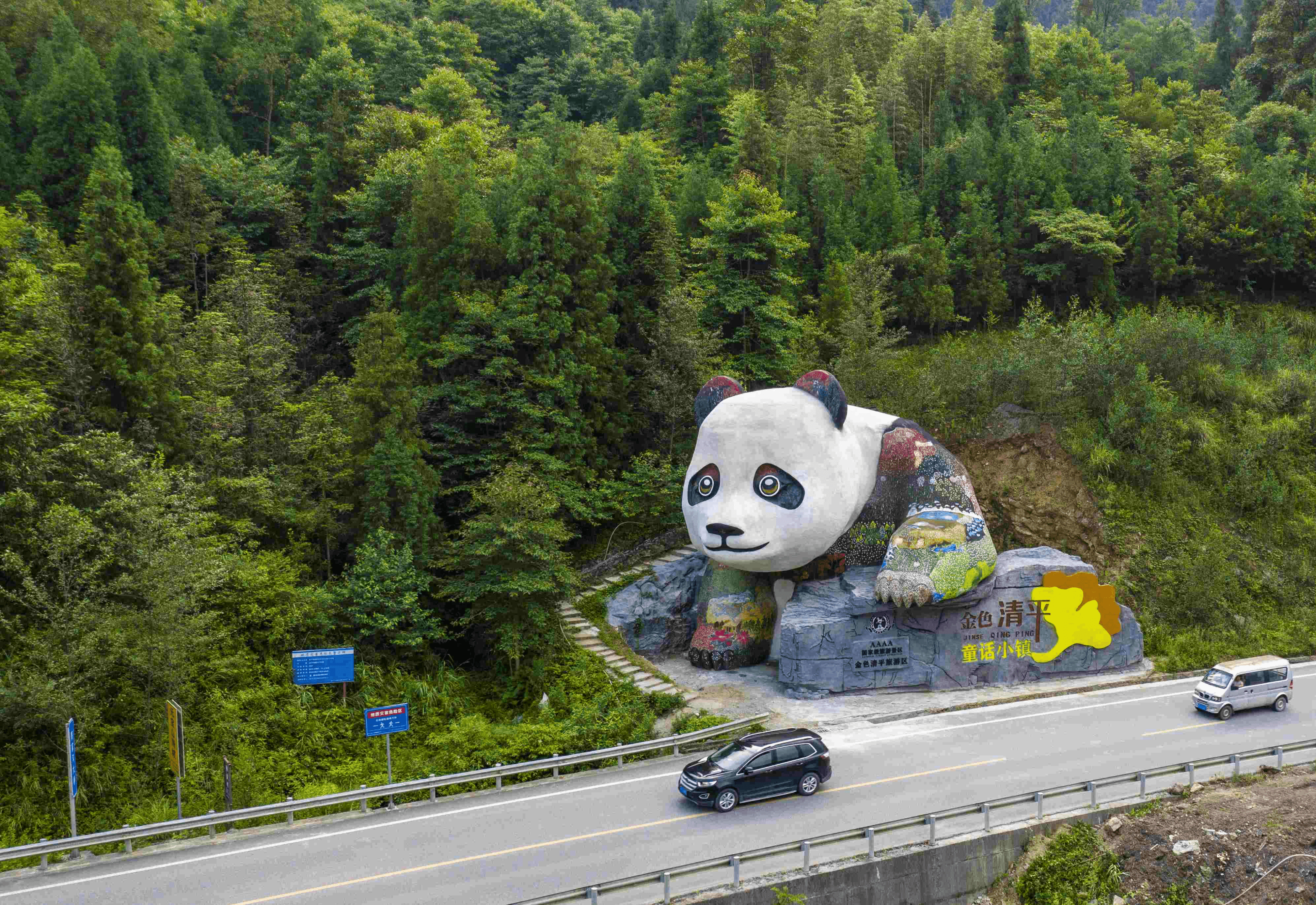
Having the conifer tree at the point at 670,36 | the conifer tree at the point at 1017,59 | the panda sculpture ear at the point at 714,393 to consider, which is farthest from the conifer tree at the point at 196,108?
the conifer tree at the point at 1017,59

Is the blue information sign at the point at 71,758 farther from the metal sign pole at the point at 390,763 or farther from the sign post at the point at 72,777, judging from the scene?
the metal sign pole at the point at 390,763

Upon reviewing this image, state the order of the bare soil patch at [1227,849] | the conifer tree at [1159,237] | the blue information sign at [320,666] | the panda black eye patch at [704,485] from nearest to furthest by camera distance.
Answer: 1. the bare soil patch at [1227,849]
2. the blue information sign at [320,666]
3. the panda black eye patch at [704,485]
4. the conifer tree at [1159,237]

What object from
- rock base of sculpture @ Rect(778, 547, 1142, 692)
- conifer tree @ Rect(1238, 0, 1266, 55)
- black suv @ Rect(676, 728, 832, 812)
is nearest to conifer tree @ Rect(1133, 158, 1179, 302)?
rock base of sculpture @ Rect(778, 547, 1142, 692)

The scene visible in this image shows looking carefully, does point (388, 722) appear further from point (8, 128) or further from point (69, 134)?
point (8, 128)

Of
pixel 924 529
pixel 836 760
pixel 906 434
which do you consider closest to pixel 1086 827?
pixel 836 760

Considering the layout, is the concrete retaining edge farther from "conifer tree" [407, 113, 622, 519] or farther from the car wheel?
"conifer tree" [407, 113, 622, 519]

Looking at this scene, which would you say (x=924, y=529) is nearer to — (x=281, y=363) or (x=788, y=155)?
(x=281, y=363)
